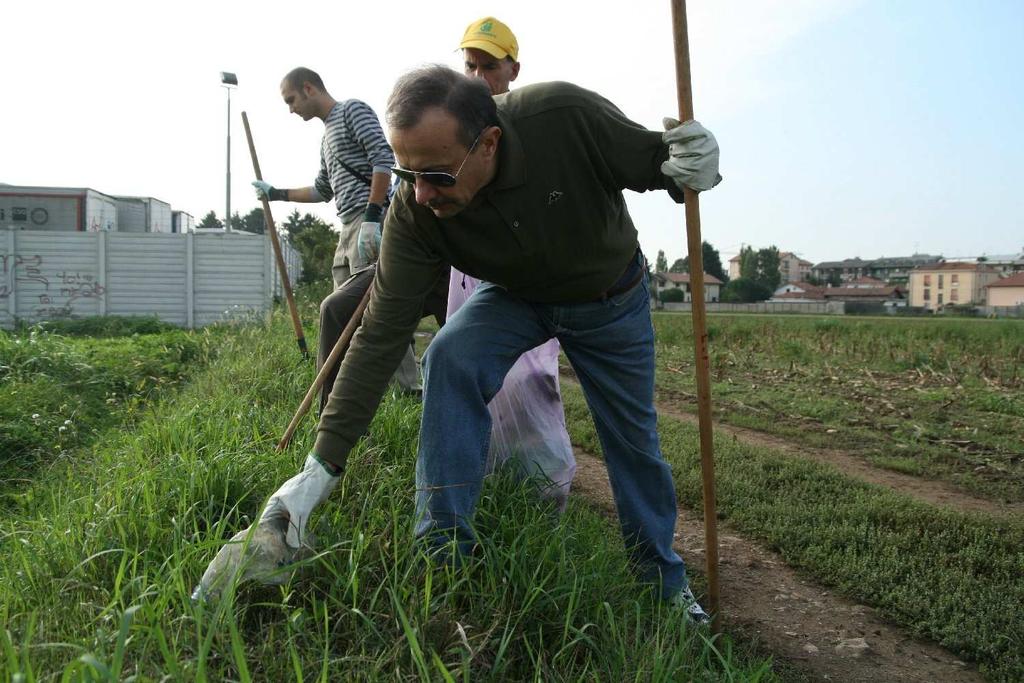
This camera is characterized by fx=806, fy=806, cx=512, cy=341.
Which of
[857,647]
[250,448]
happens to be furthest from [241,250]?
[857,647]

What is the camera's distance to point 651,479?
282cm

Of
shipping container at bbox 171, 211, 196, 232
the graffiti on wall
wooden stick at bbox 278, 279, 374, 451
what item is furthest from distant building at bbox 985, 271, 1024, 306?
wooden stick at bbox 278, 279, 374, 451

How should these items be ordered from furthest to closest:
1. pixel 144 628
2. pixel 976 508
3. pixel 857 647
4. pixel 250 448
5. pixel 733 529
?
pixel 976 508
pixel 733 529
pixel 250 448
pixel 857 647
pixel 144 628

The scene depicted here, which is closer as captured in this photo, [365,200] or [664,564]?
[664,564]

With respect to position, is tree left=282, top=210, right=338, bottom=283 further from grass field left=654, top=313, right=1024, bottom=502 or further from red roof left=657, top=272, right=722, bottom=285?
red roof left=657, top=272, right=722, bottom=285

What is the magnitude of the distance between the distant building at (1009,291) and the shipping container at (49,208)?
7321 centimetres

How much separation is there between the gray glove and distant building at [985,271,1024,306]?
79154mm

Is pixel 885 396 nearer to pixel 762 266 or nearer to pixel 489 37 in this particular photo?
pixel 489 37

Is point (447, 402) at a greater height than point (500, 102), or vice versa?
point (500, 102)

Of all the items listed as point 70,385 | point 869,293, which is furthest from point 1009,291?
point 70,385

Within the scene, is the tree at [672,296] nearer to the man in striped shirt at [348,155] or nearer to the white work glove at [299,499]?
the man in striped shirt at [348,155]

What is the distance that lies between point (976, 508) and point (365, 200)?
149 inches

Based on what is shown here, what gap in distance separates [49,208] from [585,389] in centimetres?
2699

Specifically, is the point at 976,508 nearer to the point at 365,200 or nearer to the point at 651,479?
the point at 651,479
